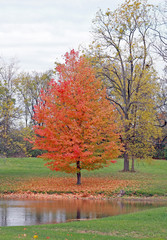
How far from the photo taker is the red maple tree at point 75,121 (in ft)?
76.5

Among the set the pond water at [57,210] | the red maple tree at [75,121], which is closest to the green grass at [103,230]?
the pond water at [57,210]

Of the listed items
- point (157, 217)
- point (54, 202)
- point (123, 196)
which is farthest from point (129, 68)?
point (157, 217)

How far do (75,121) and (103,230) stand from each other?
12596 millimetres

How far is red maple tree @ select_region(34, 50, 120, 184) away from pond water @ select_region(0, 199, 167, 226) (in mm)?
4441

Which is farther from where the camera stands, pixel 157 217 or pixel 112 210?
pixel 112 210

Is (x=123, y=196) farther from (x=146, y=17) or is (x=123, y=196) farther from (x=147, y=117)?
(x=146, y=17)

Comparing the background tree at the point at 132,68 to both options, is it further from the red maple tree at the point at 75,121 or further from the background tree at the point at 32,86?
the background tree at the point at 32,86

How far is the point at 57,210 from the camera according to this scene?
1638 centimetres

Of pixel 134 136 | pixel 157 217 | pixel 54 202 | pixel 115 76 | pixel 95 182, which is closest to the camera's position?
pixel 157 217

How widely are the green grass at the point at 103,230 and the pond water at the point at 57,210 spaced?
1858 mm

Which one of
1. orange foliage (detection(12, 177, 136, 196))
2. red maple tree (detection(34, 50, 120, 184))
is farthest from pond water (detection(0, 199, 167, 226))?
red maple tree (detection(34, 50, 120, 184))

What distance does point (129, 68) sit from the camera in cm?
3609

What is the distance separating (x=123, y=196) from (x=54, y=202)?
4.83 m

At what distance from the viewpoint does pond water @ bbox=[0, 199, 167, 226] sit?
14031mm
